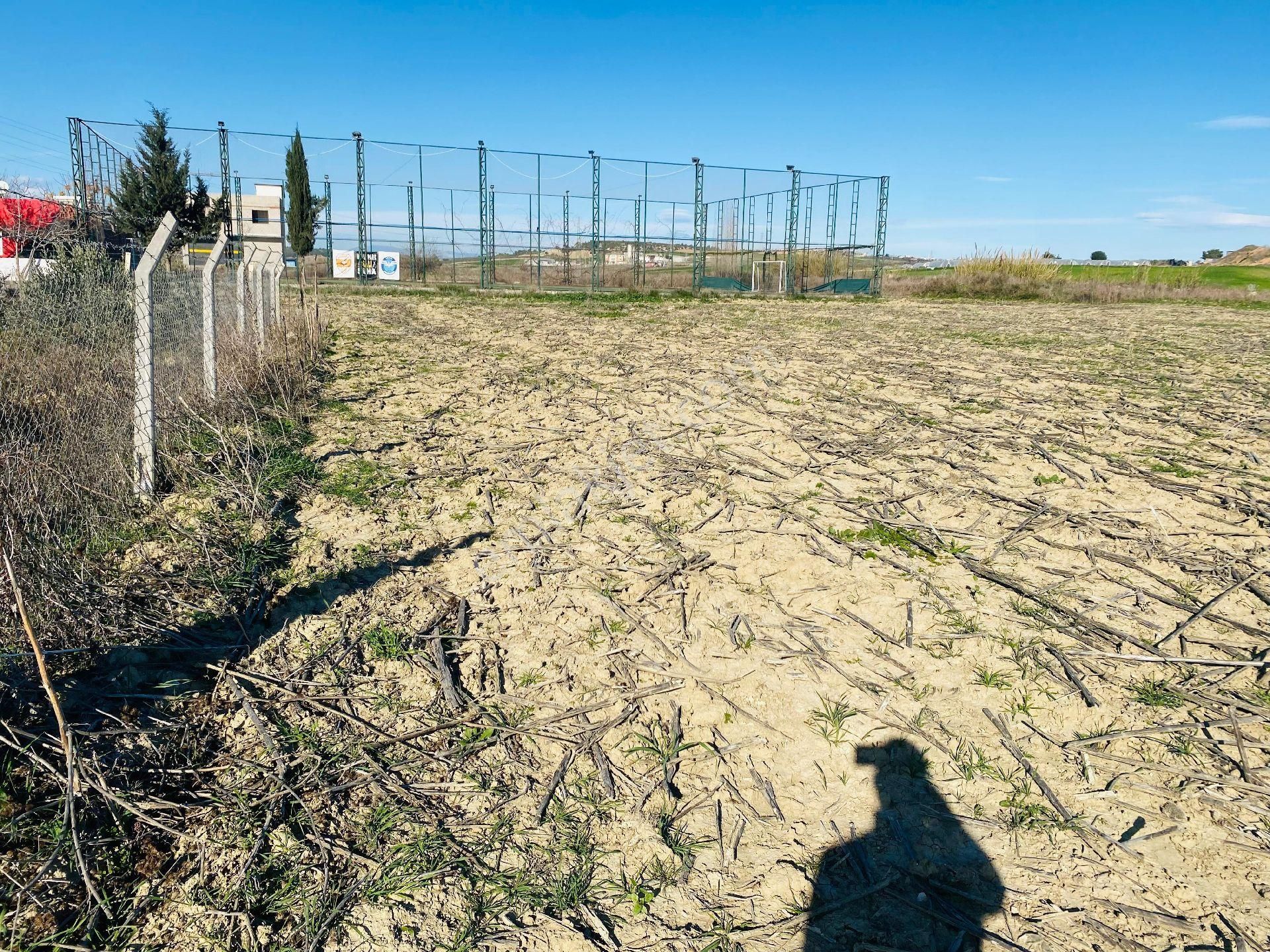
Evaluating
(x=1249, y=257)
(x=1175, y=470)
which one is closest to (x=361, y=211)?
(x=1175, y=470)

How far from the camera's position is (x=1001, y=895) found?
191 cm

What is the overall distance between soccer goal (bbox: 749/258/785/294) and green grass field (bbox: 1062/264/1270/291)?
31.2 ft

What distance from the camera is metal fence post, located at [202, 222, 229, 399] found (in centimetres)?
550

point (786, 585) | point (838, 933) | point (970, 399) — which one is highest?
point (970, 399)

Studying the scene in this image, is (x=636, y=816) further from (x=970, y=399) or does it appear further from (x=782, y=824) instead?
(x=970, y=399)

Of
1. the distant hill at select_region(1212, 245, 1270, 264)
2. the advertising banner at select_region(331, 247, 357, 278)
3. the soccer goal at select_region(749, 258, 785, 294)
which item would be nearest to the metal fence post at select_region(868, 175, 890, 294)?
the soccer goal at select_region(749, 258, 785, 294)

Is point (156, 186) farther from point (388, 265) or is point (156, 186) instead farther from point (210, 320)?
point (210, 320)

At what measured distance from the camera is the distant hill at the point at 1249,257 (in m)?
50.6

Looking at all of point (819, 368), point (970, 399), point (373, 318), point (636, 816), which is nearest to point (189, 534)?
point (636, 816)

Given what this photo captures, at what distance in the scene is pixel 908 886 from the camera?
1962mm

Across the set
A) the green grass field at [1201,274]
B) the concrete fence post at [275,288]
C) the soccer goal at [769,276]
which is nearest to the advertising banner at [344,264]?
the soccer goal at [769,276]

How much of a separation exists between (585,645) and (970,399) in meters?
4.63

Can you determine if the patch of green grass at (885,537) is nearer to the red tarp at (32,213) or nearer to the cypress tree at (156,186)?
the red tarp at (32,213)

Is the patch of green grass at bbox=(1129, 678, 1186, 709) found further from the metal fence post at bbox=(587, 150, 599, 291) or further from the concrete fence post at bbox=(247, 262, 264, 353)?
the metal fence post at bbox=(587, 150, 599, 291)
